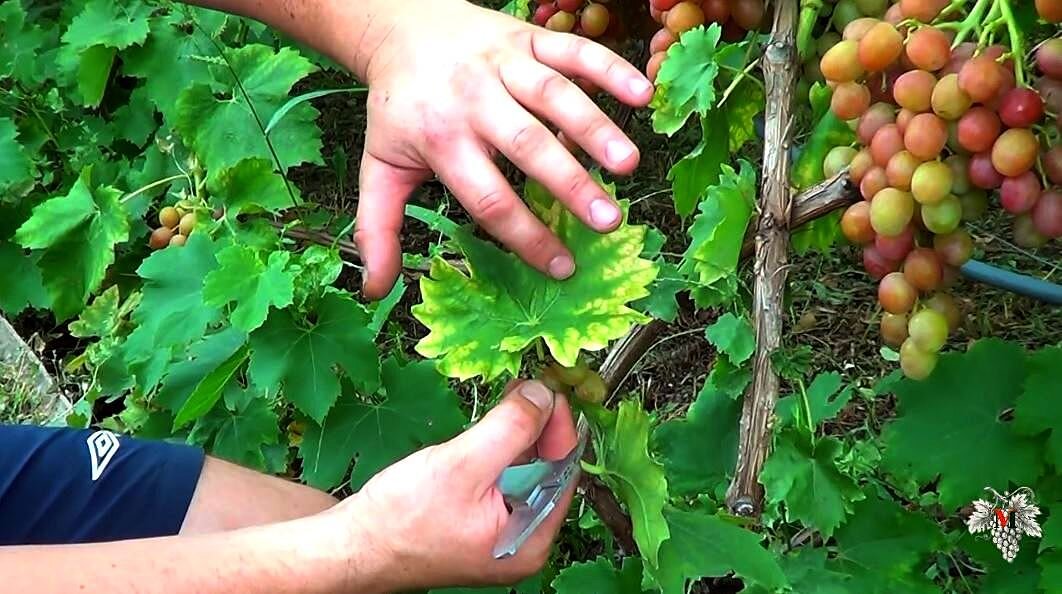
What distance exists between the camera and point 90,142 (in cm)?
206

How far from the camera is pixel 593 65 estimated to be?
731mm

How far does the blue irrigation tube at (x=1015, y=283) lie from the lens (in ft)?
4.98

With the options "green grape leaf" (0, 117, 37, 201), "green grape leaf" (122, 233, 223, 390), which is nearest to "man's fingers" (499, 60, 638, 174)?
"green grape leaf" (122, 233, 223, 390)

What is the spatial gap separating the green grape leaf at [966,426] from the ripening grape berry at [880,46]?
45 cm

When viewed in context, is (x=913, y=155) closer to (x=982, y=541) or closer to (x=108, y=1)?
(x=982, y=541)

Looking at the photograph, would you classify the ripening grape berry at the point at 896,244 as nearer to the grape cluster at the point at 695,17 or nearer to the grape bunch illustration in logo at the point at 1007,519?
the grape cluster at the point at 695,17

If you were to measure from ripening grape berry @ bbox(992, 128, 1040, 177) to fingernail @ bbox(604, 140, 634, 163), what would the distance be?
0.77 ft

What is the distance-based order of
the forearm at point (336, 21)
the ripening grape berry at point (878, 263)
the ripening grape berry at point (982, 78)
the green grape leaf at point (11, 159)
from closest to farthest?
the ripening grape berry at point (982, 78) → the ripening grape berry at point (878, 263) → the forearm at point (336, 21) → the green grape leaf at point (11, 159)

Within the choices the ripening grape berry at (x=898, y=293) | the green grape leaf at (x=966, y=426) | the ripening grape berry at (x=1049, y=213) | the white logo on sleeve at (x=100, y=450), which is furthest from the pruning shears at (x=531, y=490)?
the white logo on sleeve at (x=100, y=450)

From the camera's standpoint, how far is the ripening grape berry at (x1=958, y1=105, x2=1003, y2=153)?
658 millimetres

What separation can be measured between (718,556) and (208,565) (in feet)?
1.25

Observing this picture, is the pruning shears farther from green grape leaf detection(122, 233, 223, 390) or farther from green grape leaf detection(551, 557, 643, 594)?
green grape leaf detection(122, 233, 223, 390)

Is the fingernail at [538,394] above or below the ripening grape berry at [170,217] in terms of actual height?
above

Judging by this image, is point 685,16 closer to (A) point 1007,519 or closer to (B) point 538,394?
(B) point 538,394
